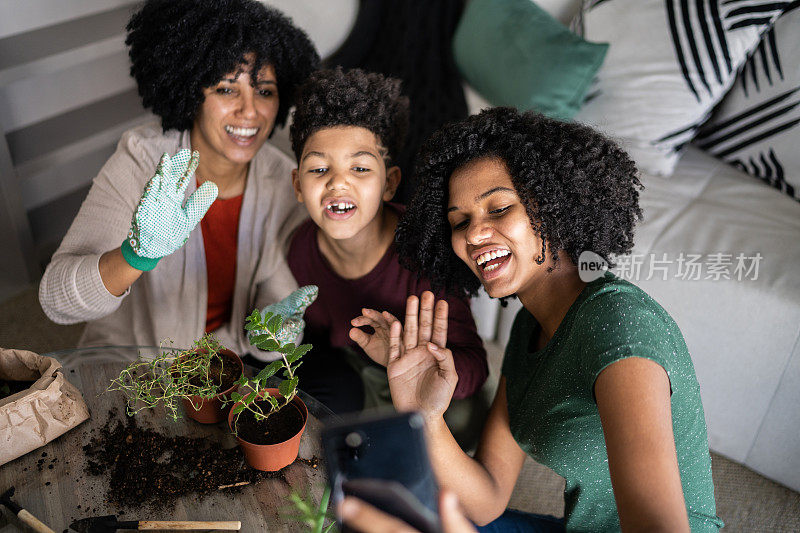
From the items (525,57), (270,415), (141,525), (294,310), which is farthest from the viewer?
(525,57)

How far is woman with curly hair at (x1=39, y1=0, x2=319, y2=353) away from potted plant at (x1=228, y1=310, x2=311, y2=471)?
41cm

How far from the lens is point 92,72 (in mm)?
2305

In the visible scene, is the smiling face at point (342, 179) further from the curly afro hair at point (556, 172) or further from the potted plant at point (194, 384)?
the potted plant at point (194, 384)

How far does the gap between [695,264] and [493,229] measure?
2.64ft

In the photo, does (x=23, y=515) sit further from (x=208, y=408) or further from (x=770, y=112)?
(x=770, y=112)

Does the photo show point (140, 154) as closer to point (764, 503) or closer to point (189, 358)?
point (189, 358)

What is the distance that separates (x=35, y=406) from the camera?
897 mm

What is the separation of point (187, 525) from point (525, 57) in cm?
152

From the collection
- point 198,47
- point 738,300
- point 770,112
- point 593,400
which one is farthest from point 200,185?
point 770,112

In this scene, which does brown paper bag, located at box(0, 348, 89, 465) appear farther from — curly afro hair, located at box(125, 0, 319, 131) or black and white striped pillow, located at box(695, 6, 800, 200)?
black and white striped pillow, located at box(695, 6, 800, 200)

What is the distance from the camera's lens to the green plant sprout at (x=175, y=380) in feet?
3.13

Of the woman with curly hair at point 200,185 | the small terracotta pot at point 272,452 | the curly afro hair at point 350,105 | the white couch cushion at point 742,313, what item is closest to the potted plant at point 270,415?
the small terracotta pot at point 272,452

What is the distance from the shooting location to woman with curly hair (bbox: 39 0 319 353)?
1306 millimetres

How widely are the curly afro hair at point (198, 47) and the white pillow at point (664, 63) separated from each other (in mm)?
886
